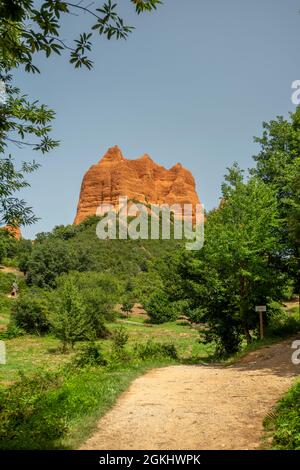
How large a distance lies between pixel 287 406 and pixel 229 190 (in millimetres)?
14715

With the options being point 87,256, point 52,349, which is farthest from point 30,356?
point 87,256

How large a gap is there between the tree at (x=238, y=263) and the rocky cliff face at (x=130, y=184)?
128793 millimetres

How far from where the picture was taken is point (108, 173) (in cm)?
16000

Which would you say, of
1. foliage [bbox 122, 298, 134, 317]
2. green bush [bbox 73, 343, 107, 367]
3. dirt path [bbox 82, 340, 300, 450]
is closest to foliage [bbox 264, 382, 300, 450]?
dirt path [bbox 82, 340, 300, 450]

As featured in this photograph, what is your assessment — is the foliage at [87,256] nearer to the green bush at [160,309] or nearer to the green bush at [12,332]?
the green bush at [160,309]

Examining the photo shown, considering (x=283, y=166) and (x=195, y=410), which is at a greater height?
(x=283, y=166)

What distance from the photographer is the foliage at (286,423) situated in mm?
5309

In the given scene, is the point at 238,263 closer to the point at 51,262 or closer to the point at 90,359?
the point at 90,359

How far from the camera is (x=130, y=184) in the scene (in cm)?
15688

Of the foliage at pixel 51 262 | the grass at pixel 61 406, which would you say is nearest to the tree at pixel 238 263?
the grass at pixel 61 406

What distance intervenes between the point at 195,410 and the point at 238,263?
10.7m

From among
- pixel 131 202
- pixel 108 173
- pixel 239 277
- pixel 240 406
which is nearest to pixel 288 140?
pixel 239 277

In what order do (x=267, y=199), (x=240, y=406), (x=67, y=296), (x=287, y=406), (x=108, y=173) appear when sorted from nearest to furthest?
(x=287, y=406)
(x=240, y=406)
(x=267, y=199)
(x=67, y=296)
(x=108, y=173)

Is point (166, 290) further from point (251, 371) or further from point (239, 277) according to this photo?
point (251, 371)
